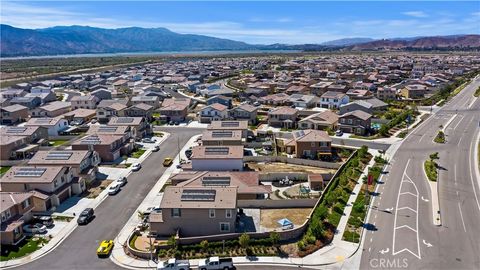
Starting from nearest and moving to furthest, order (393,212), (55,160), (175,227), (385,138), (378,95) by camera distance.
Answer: (175,227) < (393,212) < (55,160) < (385,138) < (378,95)

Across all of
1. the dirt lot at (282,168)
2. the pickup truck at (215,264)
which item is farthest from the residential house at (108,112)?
the pickup truck at (215,264)

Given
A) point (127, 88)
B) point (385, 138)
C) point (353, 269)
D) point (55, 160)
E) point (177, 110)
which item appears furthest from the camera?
→ point (127, 88)

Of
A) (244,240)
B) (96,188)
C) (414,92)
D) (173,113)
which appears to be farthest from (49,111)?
(414,92)

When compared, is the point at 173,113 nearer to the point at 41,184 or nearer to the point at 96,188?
the point at 96,188

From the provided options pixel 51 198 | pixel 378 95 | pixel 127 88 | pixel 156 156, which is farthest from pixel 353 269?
pixel 127 88

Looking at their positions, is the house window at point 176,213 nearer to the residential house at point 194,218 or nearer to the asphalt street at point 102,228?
the residential house at point 194,218

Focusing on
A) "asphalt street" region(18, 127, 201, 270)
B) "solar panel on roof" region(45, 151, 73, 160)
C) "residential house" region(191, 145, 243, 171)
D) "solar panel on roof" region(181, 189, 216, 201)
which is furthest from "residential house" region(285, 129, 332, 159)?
"solar panel on roof" region(45, 151, 73, 160)

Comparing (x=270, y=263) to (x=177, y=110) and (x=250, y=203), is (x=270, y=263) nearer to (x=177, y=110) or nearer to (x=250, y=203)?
(x=250, y=203)

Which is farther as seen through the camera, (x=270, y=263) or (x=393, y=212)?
(x=393, y=212)
